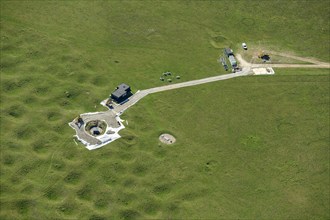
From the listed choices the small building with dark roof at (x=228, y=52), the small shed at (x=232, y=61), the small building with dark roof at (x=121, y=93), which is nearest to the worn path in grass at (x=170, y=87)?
the small building with dark roof at (x=121, y=93)

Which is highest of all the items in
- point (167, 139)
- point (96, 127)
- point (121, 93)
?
point (121, 93)

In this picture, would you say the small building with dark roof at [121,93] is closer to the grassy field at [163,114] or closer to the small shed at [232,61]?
the grassy field at [163,114]

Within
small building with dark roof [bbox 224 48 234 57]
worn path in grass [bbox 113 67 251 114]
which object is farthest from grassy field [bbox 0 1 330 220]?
small building with dark roof [bbox 224 48 234 57]

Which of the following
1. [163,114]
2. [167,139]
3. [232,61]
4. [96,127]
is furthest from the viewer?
[232,61]

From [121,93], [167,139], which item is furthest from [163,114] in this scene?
[121,93]

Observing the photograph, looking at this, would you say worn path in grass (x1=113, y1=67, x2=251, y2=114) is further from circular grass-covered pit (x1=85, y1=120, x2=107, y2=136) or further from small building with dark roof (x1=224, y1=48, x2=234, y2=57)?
small building with dark roof (x1=224, y1=48, x2=234, y2=57)

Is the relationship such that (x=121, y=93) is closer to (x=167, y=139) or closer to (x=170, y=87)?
(x=170, y=87)
